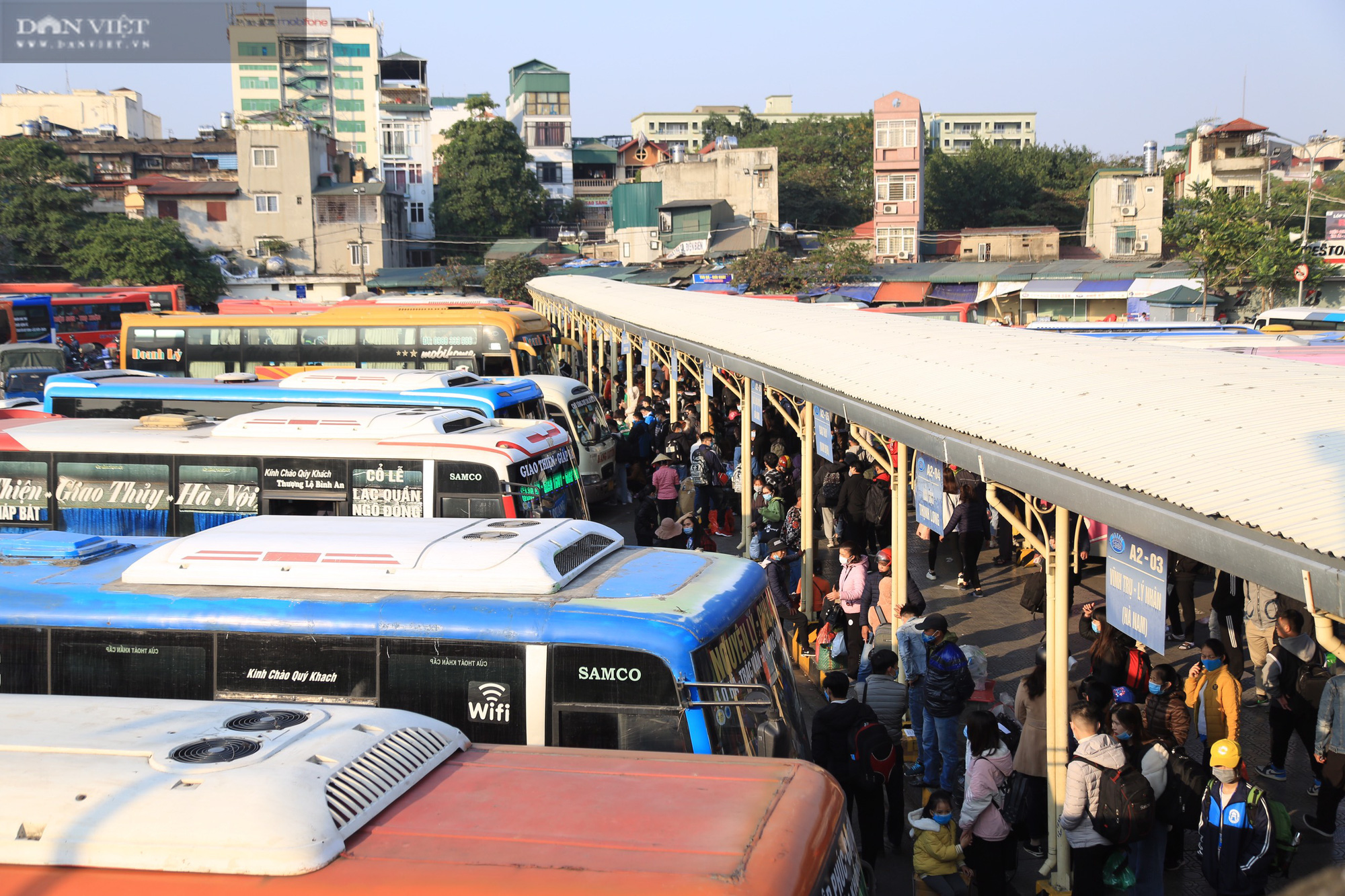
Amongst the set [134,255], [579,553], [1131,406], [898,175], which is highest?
[898,175]

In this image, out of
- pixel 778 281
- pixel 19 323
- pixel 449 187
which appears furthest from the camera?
pixel 449 187

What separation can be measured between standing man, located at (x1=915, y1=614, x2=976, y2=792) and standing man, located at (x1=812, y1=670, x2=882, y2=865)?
95 centimetres

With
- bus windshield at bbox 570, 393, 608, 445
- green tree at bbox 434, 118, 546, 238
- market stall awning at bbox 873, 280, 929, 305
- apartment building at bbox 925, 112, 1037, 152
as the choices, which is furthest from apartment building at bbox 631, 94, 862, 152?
bus windshield at bbox 570, 393, 608, 445

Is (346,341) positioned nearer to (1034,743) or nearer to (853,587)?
(853,587)

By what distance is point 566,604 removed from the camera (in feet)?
18.0

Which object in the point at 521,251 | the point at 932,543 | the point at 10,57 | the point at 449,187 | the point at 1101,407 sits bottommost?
the point at 932,543

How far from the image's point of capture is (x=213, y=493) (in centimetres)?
1049

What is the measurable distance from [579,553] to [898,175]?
55278 mm

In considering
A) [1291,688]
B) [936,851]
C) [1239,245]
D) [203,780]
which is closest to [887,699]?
[936,851]

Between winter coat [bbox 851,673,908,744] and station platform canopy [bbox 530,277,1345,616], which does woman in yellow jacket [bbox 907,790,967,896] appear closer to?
winter coat [bbox 851,673,908,744]

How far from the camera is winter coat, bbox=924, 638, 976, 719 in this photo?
7.30 metres

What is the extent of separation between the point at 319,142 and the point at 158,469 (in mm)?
57649

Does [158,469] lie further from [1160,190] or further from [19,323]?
[1160,190]

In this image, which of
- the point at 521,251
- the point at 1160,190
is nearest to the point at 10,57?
the point at 521,251
